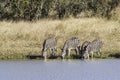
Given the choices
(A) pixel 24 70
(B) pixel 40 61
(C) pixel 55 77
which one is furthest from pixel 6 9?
(C) pixel 55 77

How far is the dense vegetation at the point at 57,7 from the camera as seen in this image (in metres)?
42.3

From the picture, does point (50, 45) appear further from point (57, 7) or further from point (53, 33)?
point (57, 7)

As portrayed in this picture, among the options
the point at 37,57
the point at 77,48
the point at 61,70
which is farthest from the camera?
the point at 77,48

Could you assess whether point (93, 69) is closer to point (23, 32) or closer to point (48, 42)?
point (48, 42)

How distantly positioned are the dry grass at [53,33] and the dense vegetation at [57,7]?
516cm

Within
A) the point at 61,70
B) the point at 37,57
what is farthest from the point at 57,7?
the point at 61,70

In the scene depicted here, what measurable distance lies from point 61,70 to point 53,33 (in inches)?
456

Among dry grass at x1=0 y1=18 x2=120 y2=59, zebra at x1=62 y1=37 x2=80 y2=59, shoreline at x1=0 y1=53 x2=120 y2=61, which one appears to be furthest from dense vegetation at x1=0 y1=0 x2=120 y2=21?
shoreline at x1=0 y1=53 x2=120 y2=61

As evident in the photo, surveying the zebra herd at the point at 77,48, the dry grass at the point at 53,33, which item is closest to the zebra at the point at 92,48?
the zebra herd at the point at 77,48

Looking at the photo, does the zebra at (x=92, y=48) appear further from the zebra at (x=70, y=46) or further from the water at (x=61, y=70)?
the water at (x=61, y=70)

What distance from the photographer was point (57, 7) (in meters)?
44.3

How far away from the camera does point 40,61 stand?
26188 millimetres

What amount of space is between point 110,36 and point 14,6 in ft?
41.7

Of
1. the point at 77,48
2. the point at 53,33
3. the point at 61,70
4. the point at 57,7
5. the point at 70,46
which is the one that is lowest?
the point at 61,70
